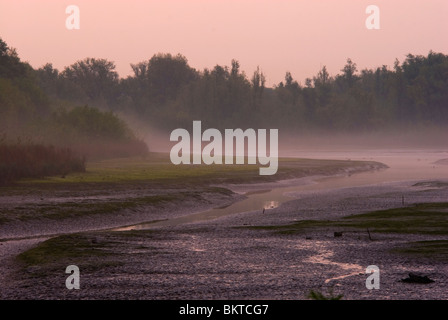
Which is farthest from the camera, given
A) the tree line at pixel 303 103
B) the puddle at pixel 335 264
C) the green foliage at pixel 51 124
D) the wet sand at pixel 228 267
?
the tree line at pixel 303 103

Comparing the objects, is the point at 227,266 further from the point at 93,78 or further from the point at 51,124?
the point at 93,78

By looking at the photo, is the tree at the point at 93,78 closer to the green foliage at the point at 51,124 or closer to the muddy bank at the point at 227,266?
the green foliage at the point at 51,124

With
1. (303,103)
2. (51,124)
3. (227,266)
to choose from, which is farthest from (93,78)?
(227,266)

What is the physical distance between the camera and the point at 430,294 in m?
12.7

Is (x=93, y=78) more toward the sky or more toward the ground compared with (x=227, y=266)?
more toward the sky

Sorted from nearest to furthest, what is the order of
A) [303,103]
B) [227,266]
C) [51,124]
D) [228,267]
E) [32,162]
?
[228,267]
[227,266]
[32,162]
[51,124]
[303,103]

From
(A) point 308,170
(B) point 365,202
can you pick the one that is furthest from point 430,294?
(A) point 308,170

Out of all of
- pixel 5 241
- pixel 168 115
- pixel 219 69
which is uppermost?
pixel 219 69

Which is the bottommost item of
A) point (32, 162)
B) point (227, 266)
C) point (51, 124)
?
point (227, 266)

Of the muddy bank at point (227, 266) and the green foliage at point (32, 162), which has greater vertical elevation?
the green foliage at point (32, 162)

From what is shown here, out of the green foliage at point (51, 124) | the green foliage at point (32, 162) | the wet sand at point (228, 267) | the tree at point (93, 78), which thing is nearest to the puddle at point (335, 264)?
the wet sand at point (228, 267)

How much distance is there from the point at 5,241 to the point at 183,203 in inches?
496
